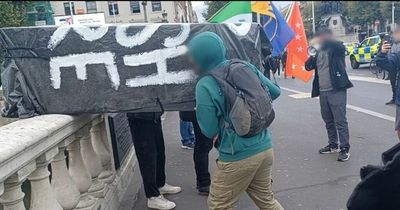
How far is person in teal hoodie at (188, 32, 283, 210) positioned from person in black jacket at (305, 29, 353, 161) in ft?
10.0

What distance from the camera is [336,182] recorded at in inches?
204

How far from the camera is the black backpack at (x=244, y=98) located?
118 inches

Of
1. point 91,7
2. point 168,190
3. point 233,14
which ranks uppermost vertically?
point 91,7

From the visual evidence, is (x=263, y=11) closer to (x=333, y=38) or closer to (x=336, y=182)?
(x=333, y=38)

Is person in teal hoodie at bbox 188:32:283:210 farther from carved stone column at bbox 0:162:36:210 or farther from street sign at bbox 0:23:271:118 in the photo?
carved stone column at bbox 0:162:36:210

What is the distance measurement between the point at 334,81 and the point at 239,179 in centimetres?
337

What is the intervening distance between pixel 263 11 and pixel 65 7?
61937 mm

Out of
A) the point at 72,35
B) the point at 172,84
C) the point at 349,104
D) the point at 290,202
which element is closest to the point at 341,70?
the point at 290,202

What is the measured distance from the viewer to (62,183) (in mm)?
3453

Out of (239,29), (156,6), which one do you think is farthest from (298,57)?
(156,6)

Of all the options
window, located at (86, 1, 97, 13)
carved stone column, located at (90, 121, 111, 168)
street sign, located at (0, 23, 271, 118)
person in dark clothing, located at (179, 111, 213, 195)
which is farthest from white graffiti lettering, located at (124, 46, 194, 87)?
window, located at (86, 1, 97, 13)

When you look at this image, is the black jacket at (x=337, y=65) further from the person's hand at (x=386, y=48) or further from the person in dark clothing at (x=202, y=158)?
the person in dark clothing at (x=202, y=158)

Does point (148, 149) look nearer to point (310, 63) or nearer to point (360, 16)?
point (310, 63)

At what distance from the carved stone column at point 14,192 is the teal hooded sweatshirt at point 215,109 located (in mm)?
1135
